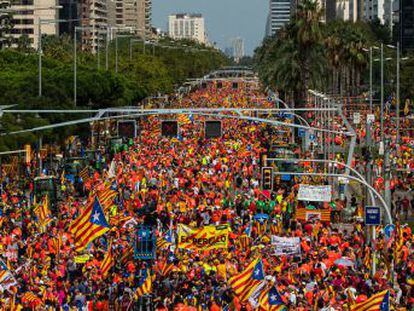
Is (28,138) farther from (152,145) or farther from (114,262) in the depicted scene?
(152,145)

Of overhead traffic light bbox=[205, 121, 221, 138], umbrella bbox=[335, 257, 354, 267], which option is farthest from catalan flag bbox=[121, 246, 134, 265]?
overhead traffic light bbox=[205, 121, 221, 138]

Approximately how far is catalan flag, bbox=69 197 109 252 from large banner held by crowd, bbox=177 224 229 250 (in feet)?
7.93

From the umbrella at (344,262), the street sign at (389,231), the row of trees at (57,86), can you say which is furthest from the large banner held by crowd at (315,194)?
the row of trees at (57,86)

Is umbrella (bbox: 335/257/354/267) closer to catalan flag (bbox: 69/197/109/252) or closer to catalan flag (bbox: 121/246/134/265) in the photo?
catalan flag (bbox: 121/246/134/265)

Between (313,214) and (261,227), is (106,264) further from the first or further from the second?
(313,214)

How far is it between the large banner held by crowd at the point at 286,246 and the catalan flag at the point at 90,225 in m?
4.13

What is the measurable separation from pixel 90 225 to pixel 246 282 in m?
5.39

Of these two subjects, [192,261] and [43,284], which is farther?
[192,261]

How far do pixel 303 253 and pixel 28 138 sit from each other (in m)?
19.4

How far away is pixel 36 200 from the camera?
1524 inches

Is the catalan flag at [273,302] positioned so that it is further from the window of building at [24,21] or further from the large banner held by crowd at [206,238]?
the window of building at [24,21]

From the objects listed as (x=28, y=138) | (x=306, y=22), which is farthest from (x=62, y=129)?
(x=306, y=22)

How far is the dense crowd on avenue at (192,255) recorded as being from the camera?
23.6 meters

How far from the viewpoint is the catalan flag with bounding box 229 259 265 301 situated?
23078 millimetres
